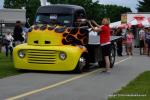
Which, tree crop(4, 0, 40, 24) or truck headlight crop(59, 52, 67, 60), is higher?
tree crop(4, 0, 40, 24)

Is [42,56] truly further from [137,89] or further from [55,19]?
[137,89]

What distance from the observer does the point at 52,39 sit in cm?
1747

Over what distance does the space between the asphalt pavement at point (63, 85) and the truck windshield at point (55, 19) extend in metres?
1.86

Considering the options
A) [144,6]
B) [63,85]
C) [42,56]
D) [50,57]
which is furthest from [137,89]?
[144,6]

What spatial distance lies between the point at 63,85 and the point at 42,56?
3.26 metres

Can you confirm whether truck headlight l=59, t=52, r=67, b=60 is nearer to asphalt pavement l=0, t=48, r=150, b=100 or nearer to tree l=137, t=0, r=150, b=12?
asphalt pavement l=0, t=48, r=150, b=100

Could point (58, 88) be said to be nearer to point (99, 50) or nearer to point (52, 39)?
point (52, 39)

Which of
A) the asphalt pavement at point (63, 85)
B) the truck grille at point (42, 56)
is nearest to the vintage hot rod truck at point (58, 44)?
the truck grille at point (42, 56)

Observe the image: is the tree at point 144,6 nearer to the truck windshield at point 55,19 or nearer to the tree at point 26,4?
the tree at point 26,4

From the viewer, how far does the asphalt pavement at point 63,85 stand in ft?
39.3

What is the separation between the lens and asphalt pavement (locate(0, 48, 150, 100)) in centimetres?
1197

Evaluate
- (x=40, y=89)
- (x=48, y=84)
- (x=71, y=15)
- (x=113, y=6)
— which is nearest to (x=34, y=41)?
(x=71, y=15)

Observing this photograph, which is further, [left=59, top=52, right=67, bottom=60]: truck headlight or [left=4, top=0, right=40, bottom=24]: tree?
Result: [left=4, top=0, right=40, bottom=24]: tree

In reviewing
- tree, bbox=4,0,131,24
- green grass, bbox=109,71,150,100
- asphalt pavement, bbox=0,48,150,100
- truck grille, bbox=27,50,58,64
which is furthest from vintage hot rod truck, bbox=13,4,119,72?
tree, bbox=4,0,131,24
